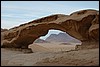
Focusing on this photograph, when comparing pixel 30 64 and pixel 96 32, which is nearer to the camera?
pixel 30 64

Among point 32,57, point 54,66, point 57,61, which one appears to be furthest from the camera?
point 32,57

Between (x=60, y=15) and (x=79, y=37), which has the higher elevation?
(x=60, y=15)

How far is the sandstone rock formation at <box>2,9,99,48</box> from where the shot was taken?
1141cm

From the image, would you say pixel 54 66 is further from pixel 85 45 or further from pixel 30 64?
pixel 85 45

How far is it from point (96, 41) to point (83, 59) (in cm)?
331

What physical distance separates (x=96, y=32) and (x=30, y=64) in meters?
3.50

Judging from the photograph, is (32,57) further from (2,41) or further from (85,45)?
(2,41)

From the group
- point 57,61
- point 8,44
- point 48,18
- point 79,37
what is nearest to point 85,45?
point 79,37

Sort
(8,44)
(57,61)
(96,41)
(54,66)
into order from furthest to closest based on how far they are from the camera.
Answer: (8,44) < (96,41) < (57,61) < (54,66)

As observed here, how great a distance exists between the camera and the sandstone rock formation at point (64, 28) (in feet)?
37.4

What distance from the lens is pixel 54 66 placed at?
27.2ft

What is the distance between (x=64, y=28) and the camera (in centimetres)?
1297

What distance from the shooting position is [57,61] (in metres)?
8.89

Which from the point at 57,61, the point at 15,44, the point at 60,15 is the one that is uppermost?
the point at 60,15
